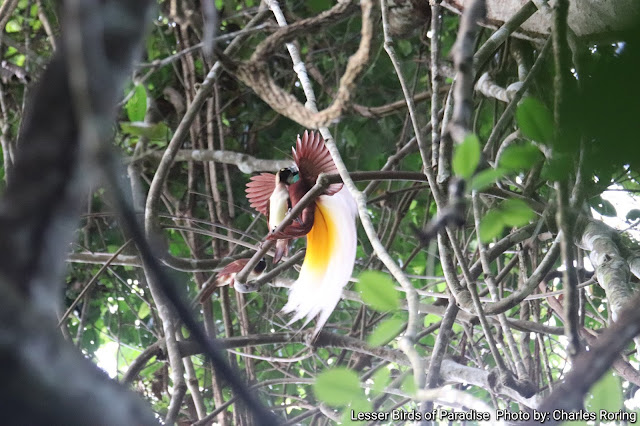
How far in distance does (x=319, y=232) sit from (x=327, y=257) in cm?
5

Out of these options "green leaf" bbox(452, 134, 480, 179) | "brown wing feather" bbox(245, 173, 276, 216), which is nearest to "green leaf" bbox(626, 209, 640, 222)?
"brown wing feather" bbox(245, 173, 276, 216)

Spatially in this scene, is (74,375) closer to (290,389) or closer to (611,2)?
(611,2)

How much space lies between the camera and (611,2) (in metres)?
0.80

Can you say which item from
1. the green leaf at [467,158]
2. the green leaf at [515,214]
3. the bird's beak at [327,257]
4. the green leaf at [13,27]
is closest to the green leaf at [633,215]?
the bird's beak at [327,257]

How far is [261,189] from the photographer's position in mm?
1245

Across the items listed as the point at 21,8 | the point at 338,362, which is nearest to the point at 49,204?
the point at 338,362

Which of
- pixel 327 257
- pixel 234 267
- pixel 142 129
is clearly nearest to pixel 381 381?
pixel 142 129

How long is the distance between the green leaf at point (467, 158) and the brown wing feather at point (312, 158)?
0.67 meters

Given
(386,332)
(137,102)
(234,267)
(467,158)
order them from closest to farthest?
1. (467,158)
2. (386,332)
3. (137,102)
4. (234,267)

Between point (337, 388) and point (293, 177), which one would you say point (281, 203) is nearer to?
point (293, 177)

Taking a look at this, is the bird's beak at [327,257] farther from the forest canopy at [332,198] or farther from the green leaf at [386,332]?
the green leaf at [386,332]

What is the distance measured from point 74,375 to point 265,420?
9 cm

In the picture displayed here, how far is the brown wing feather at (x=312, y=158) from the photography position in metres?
1.10

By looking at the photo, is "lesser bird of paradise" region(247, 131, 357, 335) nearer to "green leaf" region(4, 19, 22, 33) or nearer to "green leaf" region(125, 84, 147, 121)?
"green leaf" region(125, 84, 147, 121)
